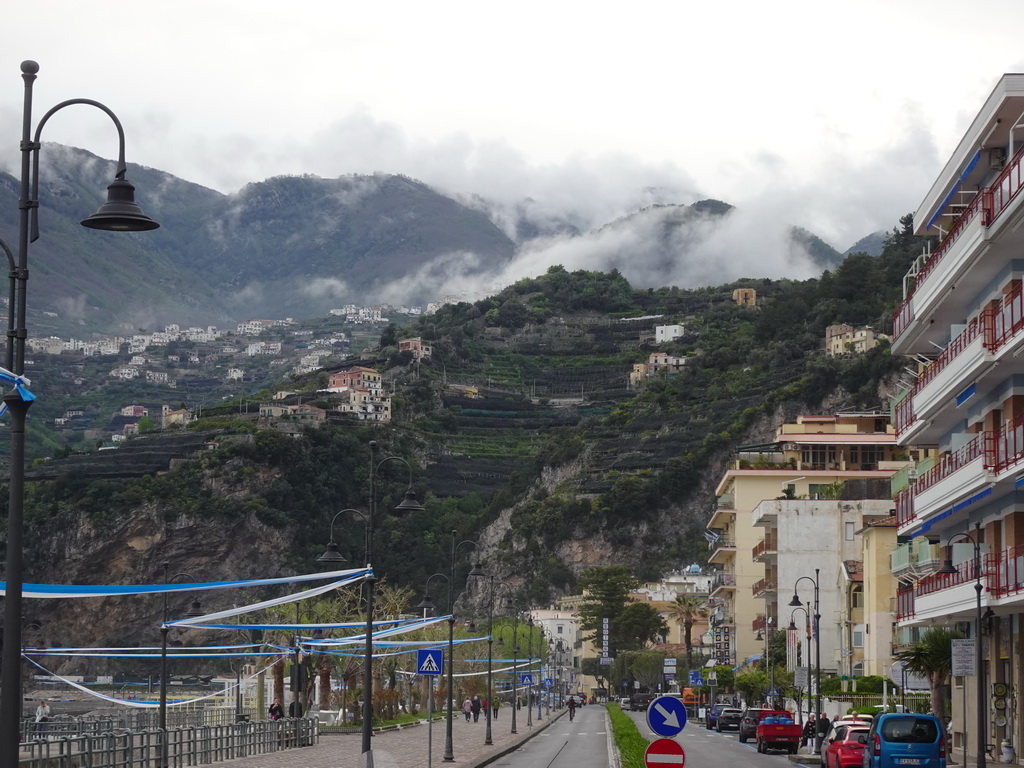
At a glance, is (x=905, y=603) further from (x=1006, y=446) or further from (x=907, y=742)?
(x=907, y=742)

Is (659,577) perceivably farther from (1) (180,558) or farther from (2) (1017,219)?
(2) (1017,219)

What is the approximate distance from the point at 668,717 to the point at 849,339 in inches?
6589

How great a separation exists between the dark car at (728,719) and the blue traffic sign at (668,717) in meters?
47.5

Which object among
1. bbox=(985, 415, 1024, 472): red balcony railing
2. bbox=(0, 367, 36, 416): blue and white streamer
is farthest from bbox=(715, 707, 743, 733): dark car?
bbox=(0, 367, 36, 416): blue and white streamer

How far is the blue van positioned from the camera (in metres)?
27.5

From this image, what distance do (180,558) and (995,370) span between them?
167 m

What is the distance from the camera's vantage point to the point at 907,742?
27.7 metres

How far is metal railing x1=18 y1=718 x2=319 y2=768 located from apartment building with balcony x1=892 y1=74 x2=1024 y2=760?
53.4ft

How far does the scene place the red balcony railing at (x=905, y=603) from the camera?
4122cm

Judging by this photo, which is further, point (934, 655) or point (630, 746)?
point (934, 655)

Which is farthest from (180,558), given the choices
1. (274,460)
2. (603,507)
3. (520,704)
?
(520,704)

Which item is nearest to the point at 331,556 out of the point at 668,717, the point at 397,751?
the point at 668,717

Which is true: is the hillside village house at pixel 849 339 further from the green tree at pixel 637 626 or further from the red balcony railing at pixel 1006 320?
the red balcony railing at pixel 1006 320

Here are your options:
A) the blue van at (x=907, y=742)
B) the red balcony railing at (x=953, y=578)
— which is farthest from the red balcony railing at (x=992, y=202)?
the blue van at (x=907, y=742)
